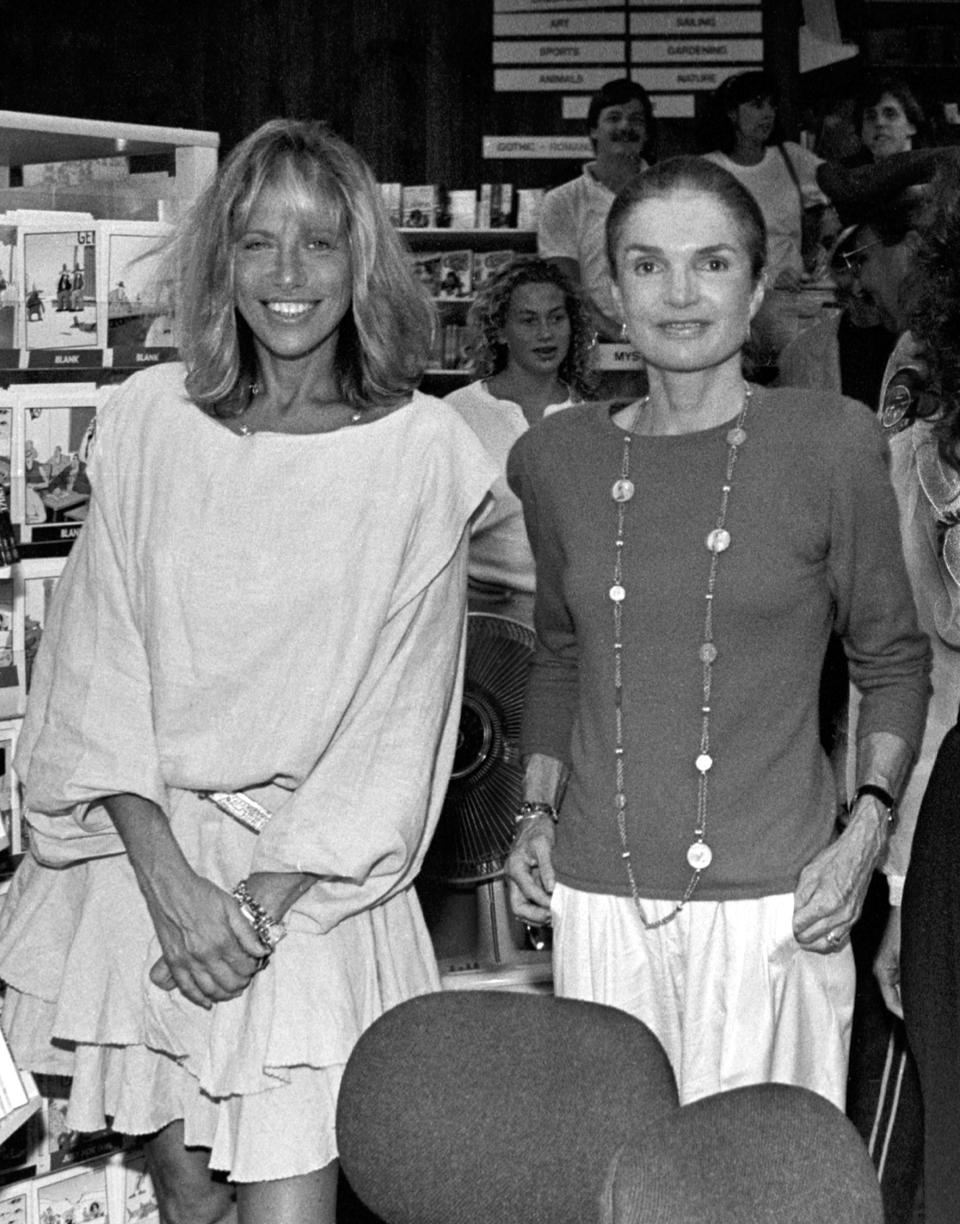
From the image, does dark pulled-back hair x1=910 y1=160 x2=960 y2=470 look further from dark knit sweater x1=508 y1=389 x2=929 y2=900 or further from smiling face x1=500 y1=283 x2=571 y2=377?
smiling face x1=500 y1=283 x2=571 y2=377

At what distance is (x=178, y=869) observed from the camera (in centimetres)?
218

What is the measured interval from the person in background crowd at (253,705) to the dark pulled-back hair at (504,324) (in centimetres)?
293

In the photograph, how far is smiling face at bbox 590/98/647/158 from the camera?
7410 millimetres

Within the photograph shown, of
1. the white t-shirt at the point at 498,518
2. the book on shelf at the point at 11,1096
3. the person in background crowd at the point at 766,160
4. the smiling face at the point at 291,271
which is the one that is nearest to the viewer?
the book on shelf at the point at 11,1096

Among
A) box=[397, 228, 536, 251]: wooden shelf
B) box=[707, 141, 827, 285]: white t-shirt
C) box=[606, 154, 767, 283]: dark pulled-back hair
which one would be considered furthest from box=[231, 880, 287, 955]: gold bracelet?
box=[397, 228, 536, 251]: wooden shelf

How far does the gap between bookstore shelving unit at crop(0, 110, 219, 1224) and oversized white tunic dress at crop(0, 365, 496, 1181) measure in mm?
422

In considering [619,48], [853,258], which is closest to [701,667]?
[853,258]

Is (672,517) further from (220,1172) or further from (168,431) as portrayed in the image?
(220,1172)

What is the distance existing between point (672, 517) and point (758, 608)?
0.15 meters

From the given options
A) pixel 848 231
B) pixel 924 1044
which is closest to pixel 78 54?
pixel 848 231

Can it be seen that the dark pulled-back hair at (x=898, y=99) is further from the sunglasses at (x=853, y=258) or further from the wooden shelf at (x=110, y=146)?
the wooden shelf at (x=110, y=146)

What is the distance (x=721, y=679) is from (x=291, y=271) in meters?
0.71

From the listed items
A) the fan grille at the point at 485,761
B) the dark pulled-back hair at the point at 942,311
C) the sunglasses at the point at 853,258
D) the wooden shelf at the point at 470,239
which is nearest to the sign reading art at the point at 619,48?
the wooden shelf at the point at 470,239

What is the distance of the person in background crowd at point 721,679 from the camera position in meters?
2.07
